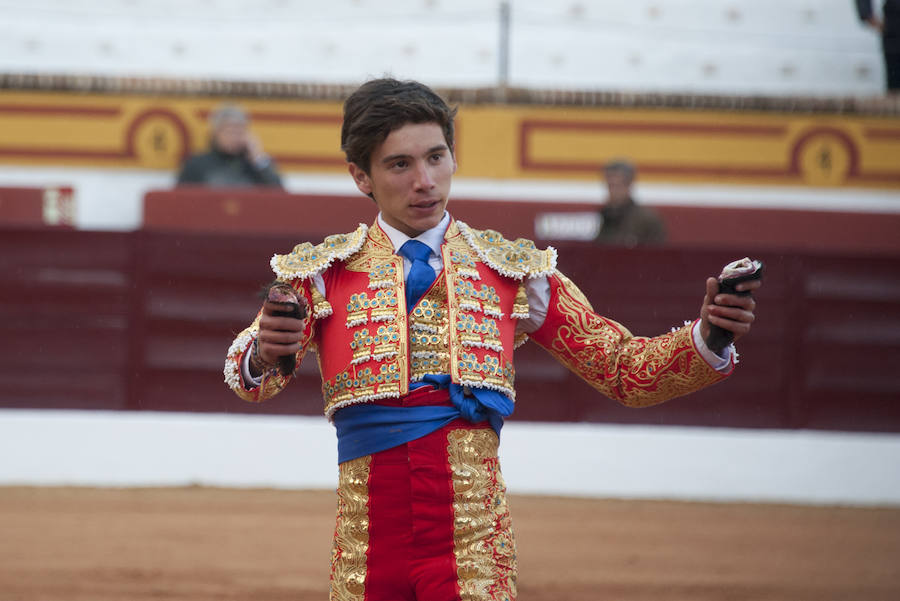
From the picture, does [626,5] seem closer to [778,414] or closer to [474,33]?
[474,33]

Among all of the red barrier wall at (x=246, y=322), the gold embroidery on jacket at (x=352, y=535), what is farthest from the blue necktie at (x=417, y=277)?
the red barrier wall at (x=246, y=322)

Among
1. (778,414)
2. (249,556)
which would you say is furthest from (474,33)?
(249,556)

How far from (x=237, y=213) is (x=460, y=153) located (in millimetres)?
1230

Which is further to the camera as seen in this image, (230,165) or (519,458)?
(230,165)

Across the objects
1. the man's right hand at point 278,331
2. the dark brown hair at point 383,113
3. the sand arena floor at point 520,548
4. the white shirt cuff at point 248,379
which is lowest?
the sand arena floor at point 520,548

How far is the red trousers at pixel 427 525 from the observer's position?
1.87m

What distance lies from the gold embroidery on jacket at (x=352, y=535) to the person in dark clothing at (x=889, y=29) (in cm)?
585

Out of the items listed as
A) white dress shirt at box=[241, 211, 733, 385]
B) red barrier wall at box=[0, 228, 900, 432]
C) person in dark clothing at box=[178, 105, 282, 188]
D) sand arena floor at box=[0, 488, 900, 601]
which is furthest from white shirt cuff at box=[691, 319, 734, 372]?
person in dark clothing at box=[178, 105, 282, 188]

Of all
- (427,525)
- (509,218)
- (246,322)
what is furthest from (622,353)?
(509,218)

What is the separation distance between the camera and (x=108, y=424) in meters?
5.81

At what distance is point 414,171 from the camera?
1926 mm

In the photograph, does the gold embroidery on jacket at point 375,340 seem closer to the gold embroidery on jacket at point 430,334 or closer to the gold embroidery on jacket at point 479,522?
the gold embroidery on jacket at point 430,334

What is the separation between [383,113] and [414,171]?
9 centimetres

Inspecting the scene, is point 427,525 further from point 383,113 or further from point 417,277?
point 383,113
